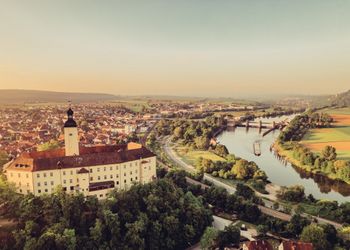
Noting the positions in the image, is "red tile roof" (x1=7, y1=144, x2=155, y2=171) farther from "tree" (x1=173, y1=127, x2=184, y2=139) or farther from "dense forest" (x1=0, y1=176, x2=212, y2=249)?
"tree" (x1=173, y1=127, x2=184, y2=139)

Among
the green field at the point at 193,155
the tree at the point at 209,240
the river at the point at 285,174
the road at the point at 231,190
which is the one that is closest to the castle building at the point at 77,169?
the tree at the point at 209,240

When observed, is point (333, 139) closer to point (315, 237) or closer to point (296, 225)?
point (296, 225)

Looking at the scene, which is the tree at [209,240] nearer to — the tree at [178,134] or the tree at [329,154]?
the tree at [329,154]

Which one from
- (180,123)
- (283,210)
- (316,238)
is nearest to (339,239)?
(316,238)

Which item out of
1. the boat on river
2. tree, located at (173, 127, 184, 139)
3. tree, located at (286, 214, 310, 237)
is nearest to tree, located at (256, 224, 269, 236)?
tree, located at (286, 214, 310, 237)

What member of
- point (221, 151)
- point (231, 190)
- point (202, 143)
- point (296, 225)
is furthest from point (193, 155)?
point (296, 225)
